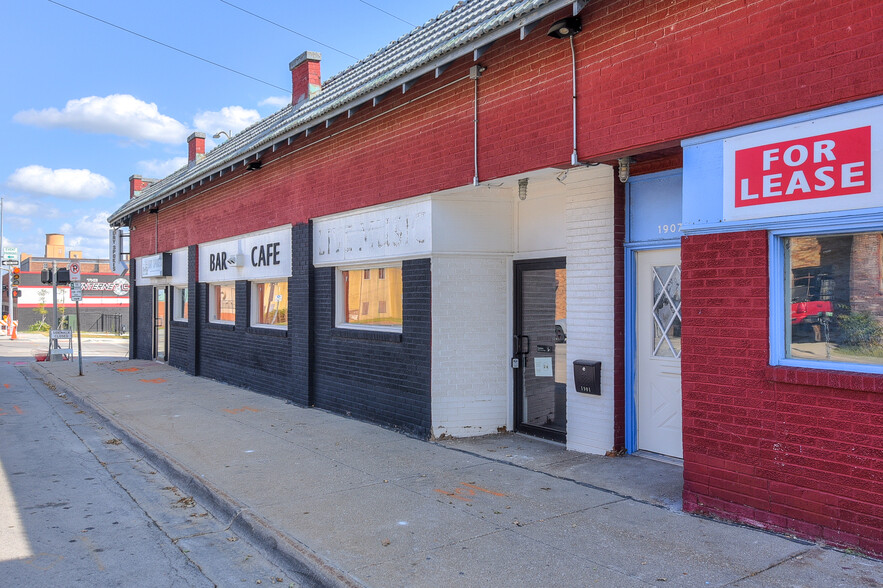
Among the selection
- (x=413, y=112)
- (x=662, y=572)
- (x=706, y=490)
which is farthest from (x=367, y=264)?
(x=662, y=572)

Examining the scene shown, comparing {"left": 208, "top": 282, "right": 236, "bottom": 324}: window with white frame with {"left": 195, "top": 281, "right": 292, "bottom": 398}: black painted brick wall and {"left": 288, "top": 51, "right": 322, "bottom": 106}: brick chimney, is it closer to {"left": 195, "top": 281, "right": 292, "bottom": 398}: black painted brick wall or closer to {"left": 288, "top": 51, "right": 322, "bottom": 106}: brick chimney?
{"left": 195, "top": 281, "right": 292, "bottom": 398}: black painted brick wall

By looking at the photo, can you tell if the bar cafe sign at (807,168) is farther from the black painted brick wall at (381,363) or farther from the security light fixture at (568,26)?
the black painted brick wall at (381,363)

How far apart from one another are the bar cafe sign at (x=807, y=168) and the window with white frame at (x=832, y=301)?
28cm

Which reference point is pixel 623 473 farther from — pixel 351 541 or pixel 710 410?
pixel 351 541

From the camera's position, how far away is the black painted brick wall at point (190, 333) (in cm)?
1632

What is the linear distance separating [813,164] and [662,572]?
9.89 feet

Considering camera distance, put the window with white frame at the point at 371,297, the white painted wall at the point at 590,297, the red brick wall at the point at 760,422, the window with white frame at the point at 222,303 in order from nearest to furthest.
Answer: the red brick wall at the point at 760,422 < the white painted wall at the point at 590,297 < the window with white frame at the point at 371,297 < the window with white frame at the point at 222,303

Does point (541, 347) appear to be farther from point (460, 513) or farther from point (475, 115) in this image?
point (460, 513)

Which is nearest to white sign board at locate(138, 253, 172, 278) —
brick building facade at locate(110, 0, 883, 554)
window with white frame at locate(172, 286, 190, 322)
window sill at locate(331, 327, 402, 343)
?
window with white frame at locate(172, 286, 190, 322)

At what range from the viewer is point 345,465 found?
283 inches

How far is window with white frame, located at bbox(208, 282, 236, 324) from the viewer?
1519 cm

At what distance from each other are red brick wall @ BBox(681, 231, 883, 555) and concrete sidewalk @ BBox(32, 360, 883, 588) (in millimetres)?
221

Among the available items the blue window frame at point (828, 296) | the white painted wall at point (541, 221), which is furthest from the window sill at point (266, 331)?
the blue window frame at point (828, 296)

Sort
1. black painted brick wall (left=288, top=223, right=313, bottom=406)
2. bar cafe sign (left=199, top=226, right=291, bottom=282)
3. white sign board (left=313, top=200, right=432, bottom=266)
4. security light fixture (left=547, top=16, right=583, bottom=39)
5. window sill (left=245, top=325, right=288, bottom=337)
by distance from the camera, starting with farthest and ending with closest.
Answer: window sill (left=245, top=325, right=288, bottom=337), bar cafe sign (left=199, top=226, right=291, bottom=282), black painted brick wall (left=288, top=223, right=313, bottom=406), white sign board (left=313, top=200, right=432, bottom=266), security light fixture (left=547, top=16, right=583, bottom=39)
